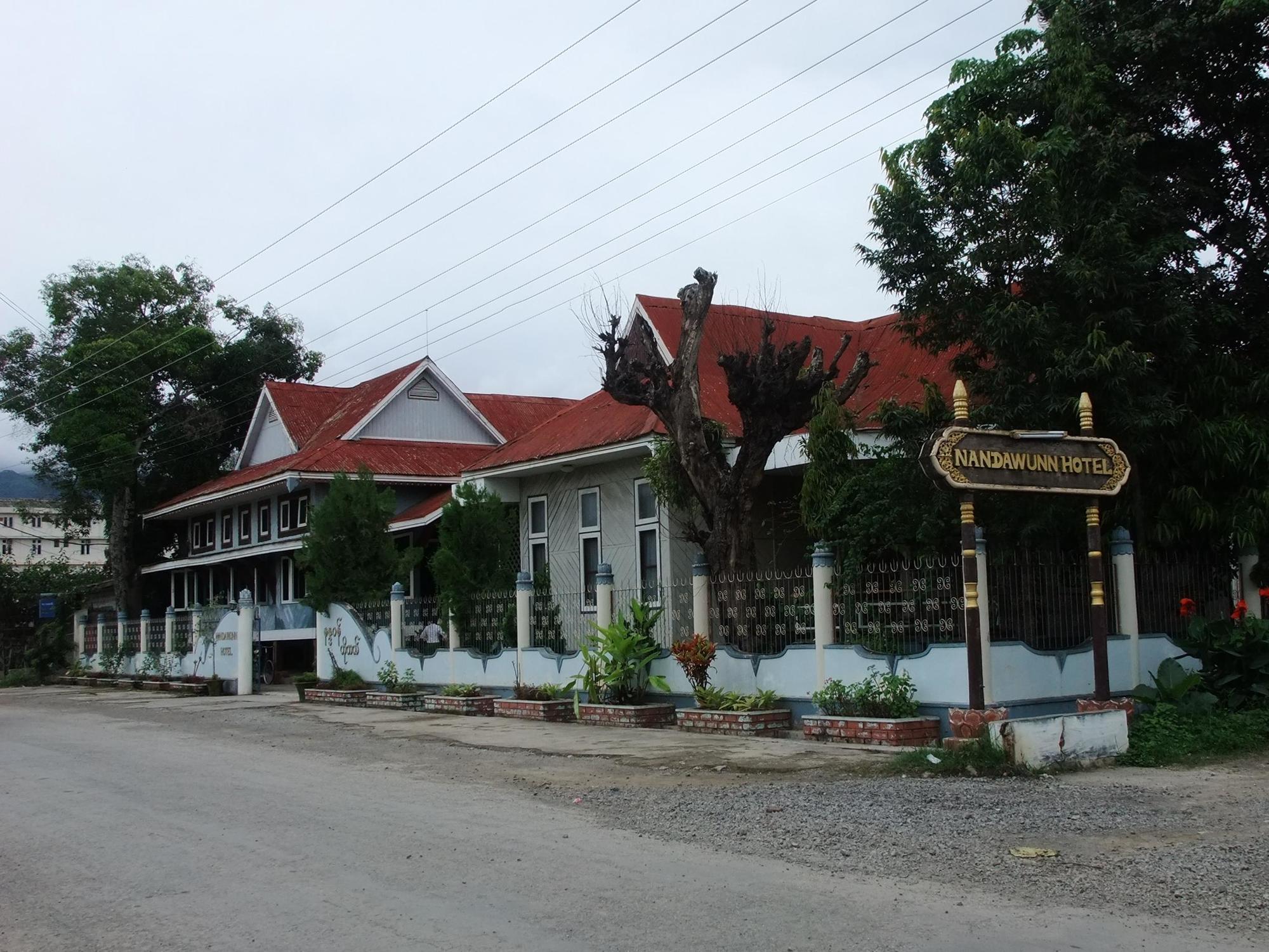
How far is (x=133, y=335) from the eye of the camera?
126ft

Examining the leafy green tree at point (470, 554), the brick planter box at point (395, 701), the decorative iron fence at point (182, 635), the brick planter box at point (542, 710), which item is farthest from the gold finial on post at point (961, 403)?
the decorative iron fence at point (182, 635)

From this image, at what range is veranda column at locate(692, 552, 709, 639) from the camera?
16219mm

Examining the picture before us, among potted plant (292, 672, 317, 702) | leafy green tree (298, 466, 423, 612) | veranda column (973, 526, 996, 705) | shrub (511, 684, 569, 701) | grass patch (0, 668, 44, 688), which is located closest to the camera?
veranda column (973, 526, 996, 705)

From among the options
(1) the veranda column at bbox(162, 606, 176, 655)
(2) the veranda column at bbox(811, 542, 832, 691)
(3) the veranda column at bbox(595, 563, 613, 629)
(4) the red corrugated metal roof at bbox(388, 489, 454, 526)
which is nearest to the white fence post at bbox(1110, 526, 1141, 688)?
(2) the veranda column at bbox(811, 542, 832, 691)

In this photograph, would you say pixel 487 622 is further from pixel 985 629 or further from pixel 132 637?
pixel 132 637

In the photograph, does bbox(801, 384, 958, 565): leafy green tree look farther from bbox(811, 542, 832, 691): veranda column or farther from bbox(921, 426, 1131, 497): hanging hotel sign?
bbox(921, 426, 1131, 497): hanging hotel sign

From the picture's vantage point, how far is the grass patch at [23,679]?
36.9m

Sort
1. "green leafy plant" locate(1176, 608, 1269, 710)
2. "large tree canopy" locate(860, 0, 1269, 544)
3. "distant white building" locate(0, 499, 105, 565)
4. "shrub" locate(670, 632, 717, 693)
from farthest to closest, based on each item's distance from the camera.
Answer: "distant white building" locate(0, 499, 105, 565)
"shrub" locate(670, 632, 717, 693)
"large tree canopy" locate(860, 0, 1269, 544)
"green leafy plant" locate(1176, 608, 1269, 710)

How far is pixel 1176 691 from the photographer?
1276 centimetres

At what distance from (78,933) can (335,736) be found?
10824 mm

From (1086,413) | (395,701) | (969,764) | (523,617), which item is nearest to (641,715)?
(523,617)

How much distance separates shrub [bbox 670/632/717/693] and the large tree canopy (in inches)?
184

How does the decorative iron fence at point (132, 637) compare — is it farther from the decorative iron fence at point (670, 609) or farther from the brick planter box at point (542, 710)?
the decorative iron fence at point (670, 609)

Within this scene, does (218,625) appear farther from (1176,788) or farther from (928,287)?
(1176,788)
